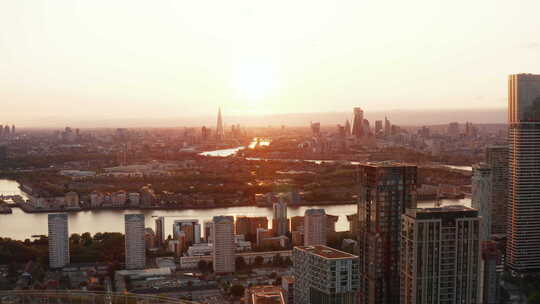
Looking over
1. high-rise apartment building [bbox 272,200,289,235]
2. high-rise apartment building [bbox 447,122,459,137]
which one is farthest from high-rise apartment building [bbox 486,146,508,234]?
high-rise apartment building [bbox 447,122,459,137]

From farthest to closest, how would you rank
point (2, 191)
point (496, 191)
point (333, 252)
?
point (2, 191) < point (496, 191) < point (333, 252)

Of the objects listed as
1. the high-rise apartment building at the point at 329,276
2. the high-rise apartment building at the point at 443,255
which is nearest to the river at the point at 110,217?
the high-rise apartment building at the point at 329,276

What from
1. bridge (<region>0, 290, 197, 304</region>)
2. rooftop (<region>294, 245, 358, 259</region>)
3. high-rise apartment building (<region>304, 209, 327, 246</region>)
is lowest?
high-rise apartment building (<region>304, 209, 327, 246</region>)

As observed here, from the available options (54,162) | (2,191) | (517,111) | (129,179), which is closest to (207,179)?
(129,179)

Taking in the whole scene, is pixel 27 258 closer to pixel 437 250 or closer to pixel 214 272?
pixel 214 272

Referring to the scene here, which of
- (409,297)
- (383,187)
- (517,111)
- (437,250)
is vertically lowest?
(409,297)

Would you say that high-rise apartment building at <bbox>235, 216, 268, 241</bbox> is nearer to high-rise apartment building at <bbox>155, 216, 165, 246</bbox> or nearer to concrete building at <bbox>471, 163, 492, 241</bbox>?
high-rise apartment building at <bbox>155, 216, 165, 246</bbox>
